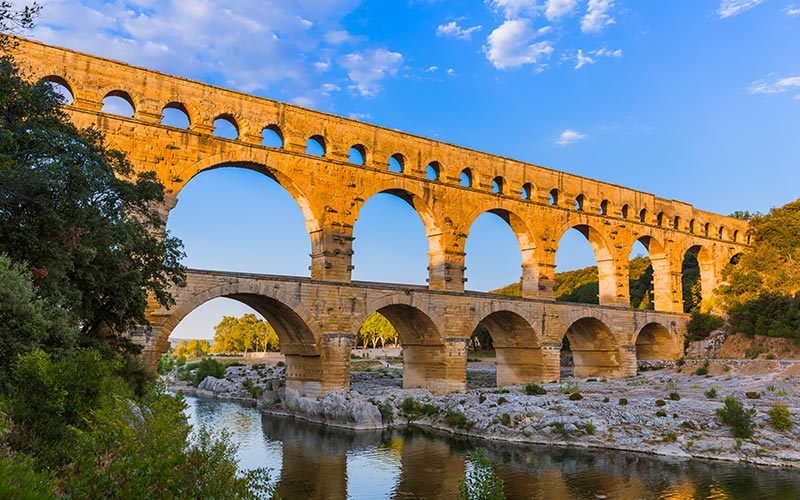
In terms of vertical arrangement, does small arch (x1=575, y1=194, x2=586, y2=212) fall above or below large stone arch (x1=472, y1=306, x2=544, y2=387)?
above

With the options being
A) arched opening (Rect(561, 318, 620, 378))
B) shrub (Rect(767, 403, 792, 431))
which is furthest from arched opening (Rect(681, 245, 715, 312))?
shrub (Rect(767, 403, 792, 431))

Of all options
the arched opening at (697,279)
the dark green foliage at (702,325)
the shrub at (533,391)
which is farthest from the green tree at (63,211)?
the arched opening at (697,279)

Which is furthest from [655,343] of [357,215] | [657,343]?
[357,215]

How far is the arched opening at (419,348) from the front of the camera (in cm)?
2944

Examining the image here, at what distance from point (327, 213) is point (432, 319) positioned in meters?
7.37

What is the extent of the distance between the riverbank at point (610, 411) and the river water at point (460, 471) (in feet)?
3.43

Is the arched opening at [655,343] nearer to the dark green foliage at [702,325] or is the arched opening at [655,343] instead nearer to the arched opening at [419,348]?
the dark green foliage at [702,325]

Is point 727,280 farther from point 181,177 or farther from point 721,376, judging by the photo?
point 181,177

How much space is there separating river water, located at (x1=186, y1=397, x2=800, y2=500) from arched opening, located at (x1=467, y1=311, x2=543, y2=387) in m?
11.6

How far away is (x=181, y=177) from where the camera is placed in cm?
2403

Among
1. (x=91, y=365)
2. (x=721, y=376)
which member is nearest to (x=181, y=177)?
(x=91, y=365)

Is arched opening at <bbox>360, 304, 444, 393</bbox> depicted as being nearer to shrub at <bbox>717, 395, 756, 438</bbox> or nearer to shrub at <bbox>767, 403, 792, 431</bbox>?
shrub at <bbox>717, 395, 756, 438</bbox>

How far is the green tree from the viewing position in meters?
12.8

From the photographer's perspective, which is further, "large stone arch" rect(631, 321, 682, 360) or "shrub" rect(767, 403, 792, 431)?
"large stone arch" rect(631, 321, 682, 360)
